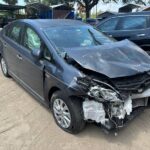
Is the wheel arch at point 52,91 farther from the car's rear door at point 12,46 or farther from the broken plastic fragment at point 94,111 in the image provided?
the car's rear door at point 12,46

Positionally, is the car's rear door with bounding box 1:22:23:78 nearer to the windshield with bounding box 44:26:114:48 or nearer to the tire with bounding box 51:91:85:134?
the windshield with bounding box 44:26:114:48

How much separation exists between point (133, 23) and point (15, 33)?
4349mm

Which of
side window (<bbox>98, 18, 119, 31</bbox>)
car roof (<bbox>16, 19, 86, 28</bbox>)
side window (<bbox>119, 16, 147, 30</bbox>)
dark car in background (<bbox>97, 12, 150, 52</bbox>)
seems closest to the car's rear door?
car roof (<bbox>16, 19, 86, 28</bbox>)

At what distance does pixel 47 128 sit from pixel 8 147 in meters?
0.74

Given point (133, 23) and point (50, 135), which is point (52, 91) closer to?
point (50, 135)

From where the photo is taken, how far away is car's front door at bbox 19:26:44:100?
4831mm

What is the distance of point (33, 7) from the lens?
34406 mm

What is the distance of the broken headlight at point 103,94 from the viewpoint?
12.4ft

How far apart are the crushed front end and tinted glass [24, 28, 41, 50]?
1399 millimetres

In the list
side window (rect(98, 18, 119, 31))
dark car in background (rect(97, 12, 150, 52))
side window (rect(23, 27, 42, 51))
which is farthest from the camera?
side window (rect(98, 18, 119, 31))

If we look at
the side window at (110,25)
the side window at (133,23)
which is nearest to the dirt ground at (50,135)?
the side window at (133,23)

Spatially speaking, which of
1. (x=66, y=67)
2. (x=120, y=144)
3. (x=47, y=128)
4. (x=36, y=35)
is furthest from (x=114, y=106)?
(x=36, y=35)

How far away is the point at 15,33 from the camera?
6.10 meters

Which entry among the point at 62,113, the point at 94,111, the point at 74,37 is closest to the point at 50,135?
the point at 62,113
